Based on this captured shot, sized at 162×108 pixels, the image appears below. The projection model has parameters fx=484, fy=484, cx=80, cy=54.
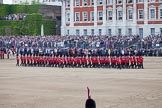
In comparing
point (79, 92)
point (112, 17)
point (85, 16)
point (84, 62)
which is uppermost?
Result: point (85, 16)

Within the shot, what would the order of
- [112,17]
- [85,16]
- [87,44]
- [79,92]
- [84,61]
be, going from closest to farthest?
[79,92] → [84,61] → [87,44] → [112,17] → [85,16]

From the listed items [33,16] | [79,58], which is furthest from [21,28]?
[79,58]

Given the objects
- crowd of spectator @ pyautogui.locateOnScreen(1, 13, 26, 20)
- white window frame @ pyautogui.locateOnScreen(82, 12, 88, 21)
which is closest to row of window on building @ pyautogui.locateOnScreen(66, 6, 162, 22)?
white window frame @ pyautogui.locateOnScreen(82, 12, 88, 21)

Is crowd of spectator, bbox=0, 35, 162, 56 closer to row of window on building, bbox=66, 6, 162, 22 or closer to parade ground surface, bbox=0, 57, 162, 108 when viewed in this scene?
row of window on building, bbox=66, 6, 162, 22

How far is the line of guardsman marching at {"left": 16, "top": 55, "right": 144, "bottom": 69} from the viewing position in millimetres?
39531

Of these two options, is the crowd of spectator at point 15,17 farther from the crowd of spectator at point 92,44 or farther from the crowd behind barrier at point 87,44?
the crowd of spectator at point 92,44

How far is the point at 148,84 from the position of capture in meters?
26.2

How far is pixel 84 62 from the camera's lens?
1663 inches

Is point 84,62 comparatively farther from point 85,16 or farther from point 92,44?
point 85,16

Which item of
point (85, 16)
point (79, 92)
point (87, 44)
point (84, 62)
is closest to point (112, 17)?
point (85, 16)

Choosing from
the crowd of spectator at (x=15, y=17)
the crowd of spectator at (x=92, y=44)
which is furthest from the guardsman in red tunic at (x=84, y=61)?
the crowd of spectator at (x=15, y=17)

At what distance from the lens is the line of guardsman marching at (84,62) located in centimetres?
3953

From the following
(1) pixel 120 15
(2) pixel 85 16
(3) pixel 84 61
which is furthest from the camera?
(2) pixel 85 16

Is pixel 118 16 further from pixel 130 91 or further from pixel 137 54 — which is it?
pixel 130 91
